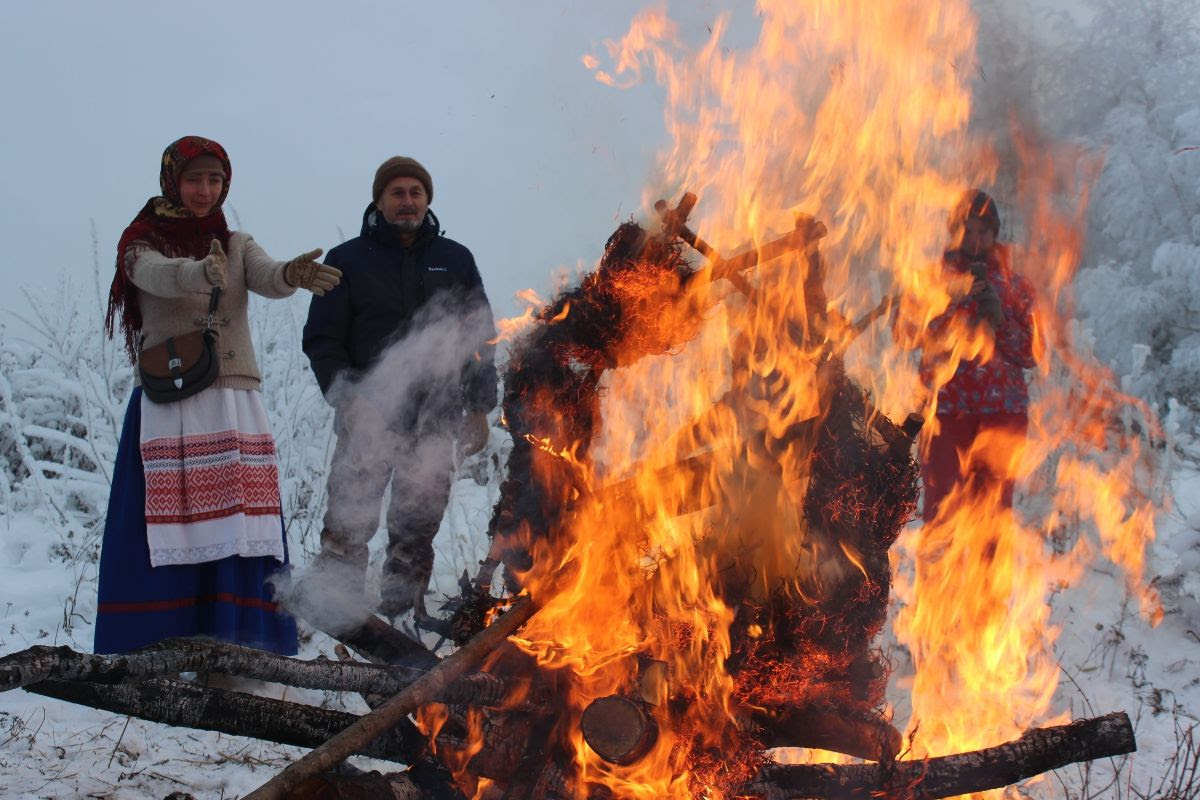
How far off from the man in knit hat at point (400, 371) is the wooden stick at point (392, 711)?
5.30ft

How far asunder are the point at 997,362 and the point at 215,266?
3688mm

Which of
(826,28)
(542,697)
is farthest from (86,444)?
(826,28)

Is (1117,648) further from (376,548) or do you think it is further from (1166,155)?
(1166,155)

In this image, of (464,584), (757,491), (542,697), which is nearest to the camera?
(542,697)

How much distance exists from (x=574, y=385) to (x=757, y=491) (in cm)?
75

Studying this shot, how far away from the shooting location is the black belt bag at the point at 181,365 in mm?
3445

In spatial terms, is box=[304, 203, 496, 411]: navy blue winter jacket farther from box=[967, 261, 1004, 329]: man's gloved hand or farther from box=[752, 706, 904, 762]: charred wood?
box=[967, 261, 1004, 329]: man's gloved hand

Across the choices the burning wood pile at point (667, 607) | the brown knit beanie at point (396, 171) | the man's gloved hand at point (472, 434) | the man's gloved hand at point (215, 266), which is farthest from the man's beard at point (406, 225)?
the burning wood pile at point (667, 607)

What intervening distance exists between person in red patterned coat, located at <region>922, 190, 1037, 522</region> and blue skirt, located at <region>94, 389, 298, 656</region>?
10.3ft

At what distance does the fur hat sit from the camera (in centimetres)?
444

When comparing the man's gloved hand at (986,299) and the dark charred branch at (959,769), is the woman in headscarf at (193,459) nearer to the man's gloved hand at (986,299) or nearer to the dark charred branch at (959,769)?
the dark charred branch at (959,769)

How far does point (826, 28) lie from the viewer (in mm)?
3877

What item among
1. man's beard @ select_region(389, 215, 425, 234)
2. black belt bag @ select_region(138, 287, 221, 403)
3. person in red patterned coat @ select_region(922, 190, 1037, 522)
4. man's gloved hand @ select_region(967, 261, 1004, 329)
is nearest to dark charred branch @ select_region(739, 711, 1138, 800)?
person in red patterned coat @ select_region(922, 190, 1037, 522)

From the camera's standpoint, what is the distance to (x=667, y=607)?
2807 mm
